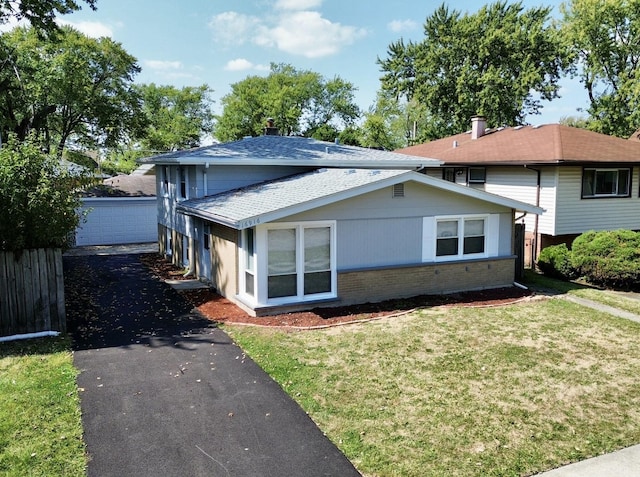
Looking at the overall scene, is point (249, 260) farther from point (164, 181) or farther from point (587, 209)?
point (587, 209)

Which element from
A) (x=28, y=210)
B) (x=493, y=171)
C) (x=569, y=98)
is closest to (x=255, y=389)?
(x=28, y=210)

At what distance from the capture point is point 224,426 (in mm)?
6648

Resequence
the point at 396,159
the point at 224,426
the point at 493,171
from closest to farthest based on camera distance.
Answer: the point at 224,426, the point at 396,159, the point at 493,171

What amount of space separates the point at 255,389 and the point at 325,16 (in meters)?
38.3

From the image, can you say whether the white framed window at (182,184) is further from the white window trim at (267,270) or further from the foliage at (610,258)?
the foliage at (610,258)

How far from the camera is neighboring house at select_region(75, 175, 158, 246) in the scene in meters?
25.2

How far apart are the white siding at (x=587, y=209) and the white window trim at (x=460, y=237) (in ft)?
17.1

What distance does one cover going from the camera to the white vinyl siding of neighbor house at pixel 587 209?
60.9 ft

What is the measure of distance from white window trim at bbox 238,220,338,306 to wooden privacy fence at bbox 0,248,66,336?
4.03 m

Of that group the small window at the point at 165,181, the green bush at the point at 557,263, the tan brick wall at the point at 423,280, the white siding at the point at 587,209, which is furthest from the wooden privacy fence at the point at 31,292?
the white siding at the point at 587,209

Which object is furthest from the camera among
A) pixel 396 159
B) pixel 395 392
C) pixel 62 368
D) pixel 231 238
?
pixel 396 159

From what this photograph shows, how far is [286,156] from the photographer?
1719 cm

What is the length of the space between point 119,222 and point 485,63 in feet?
93.7

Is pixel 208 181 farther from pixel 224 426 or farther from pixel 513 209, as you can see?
pixel 224 426
